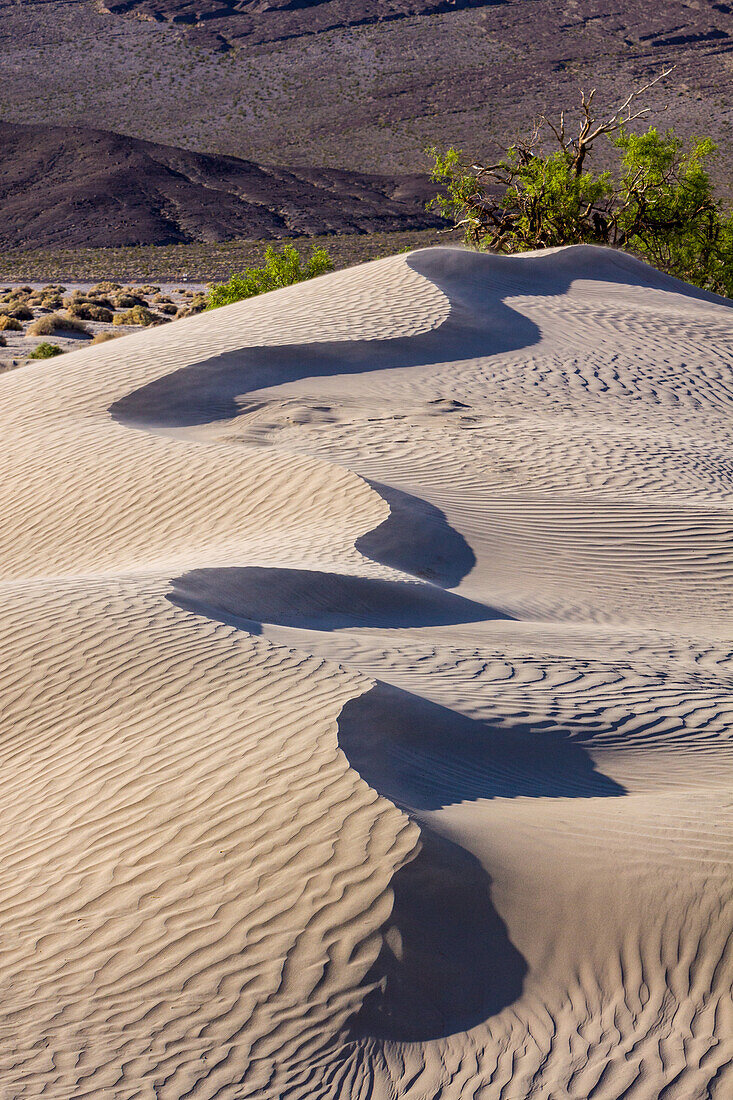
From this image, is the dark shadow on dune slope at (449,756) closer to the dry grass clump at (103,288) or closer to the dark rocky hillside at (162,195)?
the dry grass clump at (103,288)

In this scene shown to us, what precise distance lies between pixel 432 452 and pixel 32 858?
8263 millimetres

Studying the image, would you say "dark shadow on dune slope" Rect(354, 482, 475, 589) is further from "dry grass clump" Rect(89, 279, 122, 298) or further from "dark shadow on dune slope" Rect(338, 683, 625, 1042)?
"dry grass clump" Rect(89, 279, 122, 298)

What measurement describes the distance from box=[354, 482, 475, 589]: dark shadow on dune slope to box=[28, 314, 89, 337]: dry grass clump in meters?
19.1


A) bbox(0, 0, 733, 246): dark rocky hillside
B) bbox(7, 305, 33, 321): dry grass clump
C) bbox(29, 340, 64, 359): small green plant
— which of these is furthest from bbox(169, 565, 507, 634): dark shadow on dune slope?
bbox(0, 0, 733, 246): dark rocky hillside

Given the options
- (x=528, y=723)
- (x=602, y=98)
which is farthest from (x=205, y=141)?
(x=528, y=723)

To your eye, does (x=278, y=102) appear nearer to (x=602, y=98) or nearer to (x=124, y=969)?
(x=602, y=98)

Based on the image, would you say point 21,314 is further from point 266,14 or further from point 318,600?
point 266,14

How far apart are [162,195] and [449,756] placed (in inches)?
2738

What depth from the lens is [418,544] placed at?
10289mm

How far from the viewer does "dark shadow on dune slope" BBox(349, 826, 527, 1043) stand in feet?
13.8

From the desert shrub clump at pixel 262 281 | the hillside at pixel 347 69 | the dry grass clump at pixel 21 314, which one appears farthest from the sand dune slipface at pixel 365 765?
the hillside at pixel 347 69

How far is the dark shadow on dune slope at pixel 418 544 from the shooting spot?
9867 mm

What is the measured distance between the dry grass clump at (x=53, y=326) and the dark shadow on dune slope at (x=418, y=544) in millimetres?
19077

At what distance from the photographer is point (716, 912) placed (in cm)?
471
